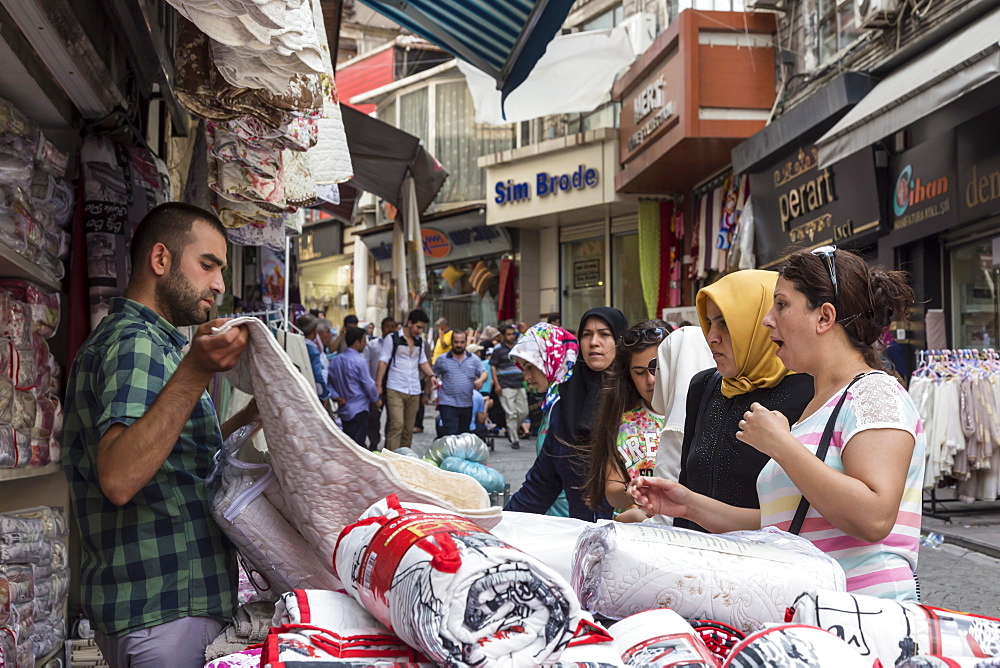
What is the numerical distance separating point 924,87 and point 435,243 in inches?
735

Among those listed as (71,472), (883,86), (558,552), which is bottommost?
(558,552)

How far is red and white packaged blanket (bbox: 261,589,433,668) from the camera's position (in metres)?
1.11

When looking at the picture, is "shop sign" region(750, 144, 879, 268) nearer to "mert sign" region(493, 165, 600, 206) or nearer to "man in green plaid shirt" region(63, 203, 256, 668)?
"mert sign" region(493, 165, 600, 206)

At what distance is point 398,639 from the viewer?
1.19m

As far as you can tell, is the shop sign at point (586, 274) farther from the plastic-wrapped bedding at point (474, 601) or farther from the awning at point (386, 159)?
the plastic-wrapped bedding at point (474, 601)

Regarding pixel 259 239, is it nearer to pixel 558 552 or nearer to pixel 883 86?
pixel 558 552

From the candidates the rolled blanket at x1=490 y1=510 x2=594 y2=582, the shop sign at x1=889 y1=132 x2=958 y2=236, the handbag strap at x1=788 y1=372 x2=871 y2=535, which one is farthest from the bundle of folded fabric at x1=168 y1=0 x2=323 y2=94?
the shop sign at x1=889 y1=132 x2=958 y2=236

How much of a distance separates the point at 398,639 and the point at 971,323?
9.87 meters

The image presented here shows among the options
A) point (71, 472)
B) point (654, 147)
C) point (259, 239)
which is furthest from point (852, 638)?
point (654, 147)

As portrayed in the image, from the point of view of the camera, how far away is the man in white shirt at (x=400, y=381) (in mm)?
11664

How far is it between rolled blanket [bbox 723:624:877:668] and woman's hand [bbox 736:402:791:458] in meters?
0.56

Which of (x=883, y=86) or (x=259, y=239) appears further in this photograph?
(x=883, y=86)

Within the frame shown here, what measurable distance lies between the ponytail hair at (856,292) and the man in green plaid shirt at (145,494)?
126 centimetres

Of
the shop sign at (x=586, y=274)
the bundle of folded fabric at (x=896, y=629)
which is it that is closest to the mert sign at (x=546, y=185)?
the shop sign at (x=586, y=274)
